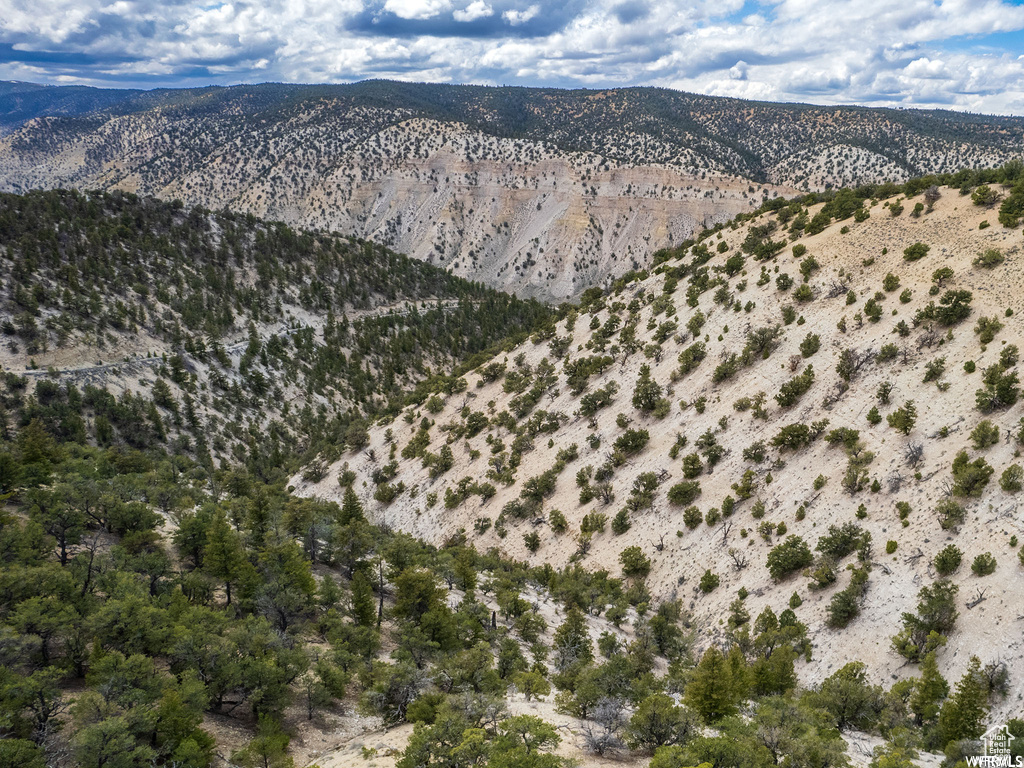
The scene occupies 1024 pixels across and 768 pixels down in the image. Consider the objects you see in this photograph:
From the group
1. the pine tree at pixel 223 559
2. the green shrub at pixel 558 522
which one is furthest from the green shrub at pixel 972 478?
the pine tree at pixel 223 559

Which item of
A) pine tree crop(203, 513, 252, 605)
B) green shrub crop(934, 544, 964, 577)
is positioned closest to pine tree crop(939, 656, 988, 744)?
green shrub crop(934, 544, 964, 577)

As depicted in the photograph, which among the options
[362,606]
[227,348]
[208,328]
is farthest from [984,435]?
[208,328]

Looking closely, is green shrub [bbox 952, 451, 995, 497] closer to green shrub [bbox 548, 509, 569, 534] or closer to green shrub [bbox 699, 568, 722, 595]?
green shrub [bbox 699, 568, 722, 595]

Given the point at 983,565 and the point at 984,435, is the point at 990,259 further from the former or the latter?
the point at 983,565

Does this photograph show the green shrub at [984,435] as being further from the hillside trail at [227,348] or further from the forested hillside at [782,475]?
the hillside trail at [227,348]

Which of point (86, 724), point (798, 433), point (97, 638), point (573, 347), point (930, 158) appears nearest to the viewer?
point (86, 724)

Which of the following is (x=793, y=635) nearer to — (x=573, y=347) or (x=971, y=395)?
(x=971, y=395)

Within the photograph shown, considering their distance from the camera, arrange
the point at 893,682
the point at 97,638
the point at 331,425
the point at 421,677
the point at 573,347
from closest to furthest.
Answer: the point at 97,638 < the point at 421,677 < the point at 893,682 < the point at 573,347 < the point at 331,425

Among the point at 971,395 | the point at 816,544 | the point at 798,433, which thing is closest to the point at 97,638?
the point at 816,544
